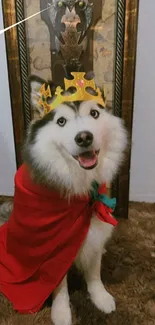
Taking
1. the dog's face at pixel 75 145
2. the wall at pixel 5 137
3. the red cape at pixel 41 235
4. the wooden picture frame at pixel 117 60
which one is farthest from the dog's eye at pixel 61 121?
the wall at pixel 5 137

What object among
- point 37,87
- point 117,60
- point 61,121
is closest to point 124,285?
point 61,121

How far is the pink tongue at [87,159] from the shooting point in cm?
90

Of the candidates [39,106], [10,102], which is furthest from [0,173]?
[39,106]

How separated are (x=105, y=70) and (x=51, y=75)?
0.84 feet

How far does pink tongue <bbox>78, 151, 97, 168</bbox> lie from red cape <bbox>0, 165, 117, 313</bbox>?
162 mm

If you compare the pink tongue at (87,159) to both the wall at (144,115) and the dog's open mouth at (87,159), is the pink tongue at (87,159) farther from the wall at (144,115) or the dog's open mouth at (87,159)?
the wall at (144,115)

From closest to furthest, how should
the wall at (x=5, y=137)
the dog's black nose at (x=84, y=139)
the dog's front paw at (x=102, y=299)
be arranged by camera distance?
the dog's black nose at (x=84, y=139)
the dog's front paw at (x=102, y=299)
the wall at (x=5, y=137)

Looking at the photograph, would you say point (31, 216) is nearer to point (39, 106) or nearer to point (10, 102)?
point (39, 106)

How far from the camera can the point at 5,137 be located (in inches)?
70.3

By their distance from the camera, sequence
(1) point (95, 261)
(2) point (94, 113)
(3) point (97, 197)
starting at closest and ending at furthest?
1. (2) point (94, 113)
2. (3) point (97, 197)
3. (1) point (95, 261)

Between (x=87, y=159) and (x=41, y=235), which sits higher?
(x=87, y=159)

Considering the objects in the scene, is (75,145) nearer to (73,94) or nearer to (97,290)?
(73,94)

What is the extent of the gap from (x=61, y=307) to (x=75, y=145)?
62 cm

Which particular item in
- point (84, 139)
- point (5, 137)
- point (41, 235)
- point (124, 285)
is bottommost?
point (124, 285)
